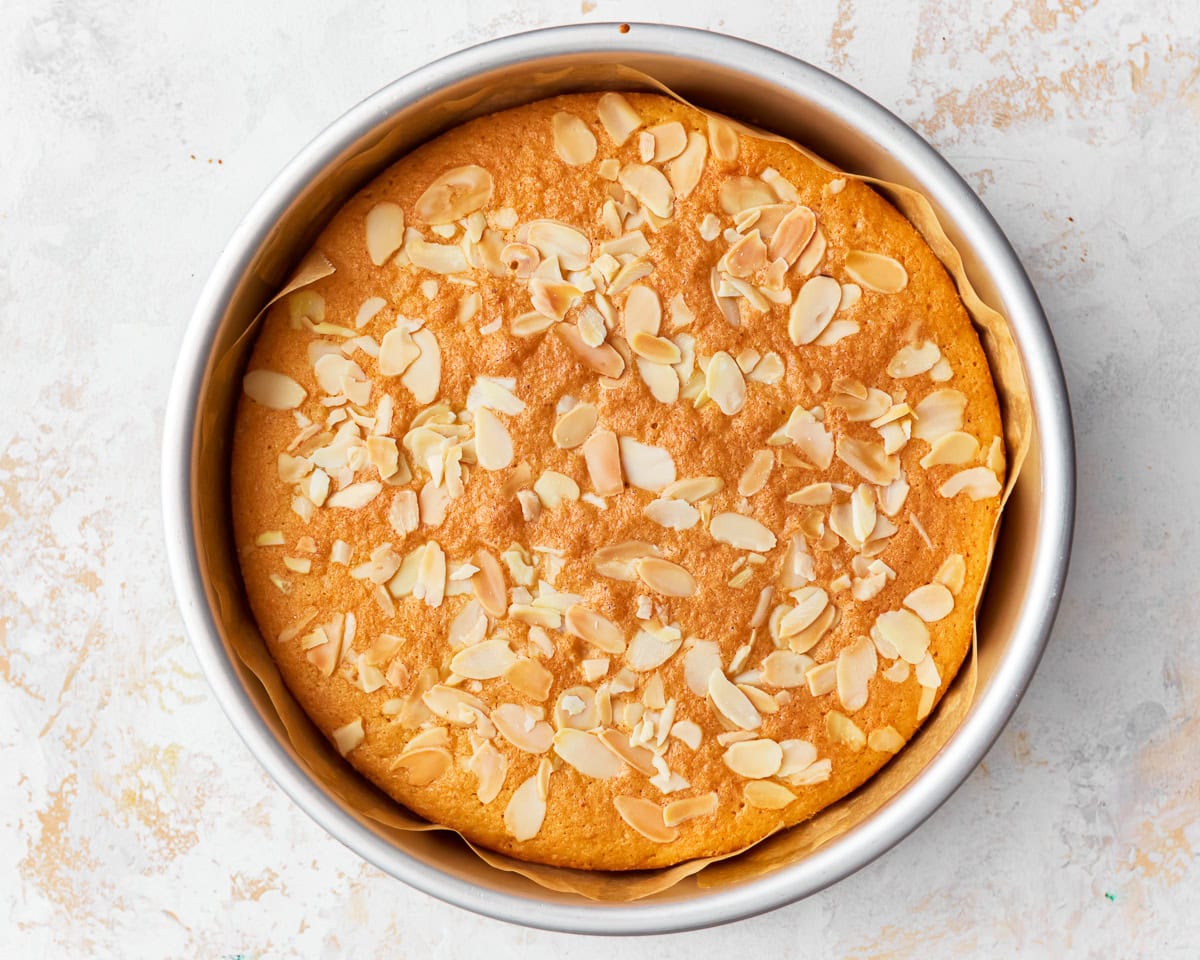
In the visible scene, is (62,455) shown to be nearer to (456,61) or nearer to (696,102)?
(456,61)

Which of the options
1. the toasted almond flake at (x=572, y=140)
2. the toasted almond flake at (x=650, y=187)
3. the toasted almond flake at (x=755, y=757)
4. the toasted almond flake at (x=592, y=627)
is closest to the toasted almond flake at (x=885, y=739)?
the toasted almond flake at (x=755, y=757)

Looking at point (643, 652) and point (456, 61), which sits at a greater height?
point (456, 61)

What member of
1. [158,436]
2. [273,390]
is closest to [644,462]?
[273,390]

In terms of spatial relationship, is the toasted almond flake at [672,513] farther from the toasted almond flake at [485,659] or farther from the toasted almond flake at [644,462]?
the toasted almond flake at [485,659]

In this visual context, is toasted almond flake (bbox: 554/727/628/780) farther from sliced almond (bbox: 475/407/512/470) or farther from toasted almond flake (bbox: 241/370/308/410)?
toasted almond flake (bbox: 241/370/308/410)

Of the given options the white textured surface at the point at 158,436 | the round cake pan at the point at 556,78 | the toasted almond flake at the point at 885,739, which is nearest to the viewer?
the round cake pan at the point at 556,78

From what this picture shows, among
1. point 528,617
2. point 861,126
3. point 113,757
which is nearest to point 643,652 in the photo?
point 528,617
